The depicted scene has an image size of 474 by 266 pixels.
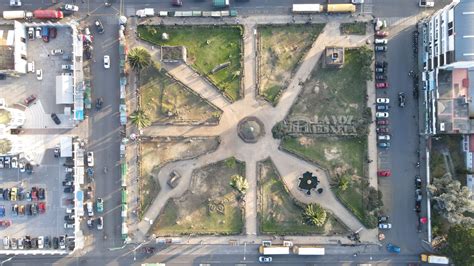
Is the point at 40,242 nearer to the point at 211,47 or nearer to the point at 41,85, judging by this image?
the point at 41,85

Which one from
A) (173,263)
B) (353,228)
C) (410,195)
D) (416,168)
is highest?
(416,168)

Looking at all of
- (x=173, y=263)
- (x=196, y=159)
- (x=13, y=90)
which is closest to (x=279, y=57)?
(x=196, y=159)

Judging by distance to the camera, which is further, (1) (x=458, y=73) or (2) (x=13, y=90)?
(2) (x=13, y=90)

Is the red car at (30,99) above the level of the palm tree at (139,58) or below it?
below

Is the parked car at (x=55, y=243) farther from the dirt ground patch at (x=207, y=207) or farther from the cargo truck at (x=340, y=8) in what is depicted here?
the cargo truck at (x=340, y=8)

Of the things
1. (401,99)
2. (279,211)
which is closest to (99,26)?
(279,211)

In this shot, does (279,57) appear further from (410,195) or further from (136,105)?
(410,195)

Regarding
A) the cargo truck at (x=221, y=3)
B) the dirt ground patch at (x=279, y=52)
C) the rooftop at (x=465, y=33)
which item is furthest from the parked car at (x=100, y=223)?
the rooftop at (x=465, y=33)
